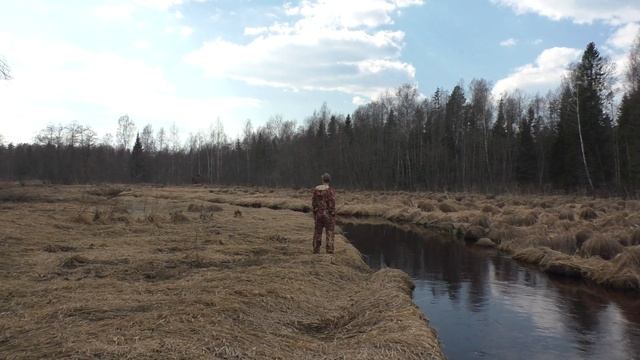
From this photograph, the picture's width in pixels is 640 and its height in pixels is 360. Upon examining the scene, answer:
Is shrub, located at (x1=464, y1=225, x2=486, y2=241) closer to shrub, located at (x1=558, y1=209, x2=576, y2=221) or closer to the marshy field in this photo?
the marshy field

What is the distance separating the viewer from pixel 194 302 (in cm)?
876

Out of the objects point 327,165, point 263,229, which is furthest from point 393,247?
point 327,165

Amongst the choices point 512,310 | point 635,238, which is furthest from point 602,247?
point 512,310

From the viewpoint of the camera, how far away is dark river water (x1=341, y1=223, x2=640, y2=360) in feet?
33.9

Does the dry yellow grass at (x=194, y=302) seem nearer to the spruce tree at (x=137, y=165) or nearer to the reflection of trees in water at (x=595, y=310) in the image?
the reflection of trees in water at (x=595, y=310)

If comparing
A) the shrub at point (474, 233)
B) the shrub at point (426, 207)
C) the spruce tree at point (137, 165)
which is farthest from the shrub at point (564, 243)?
the spruce tree at point (137, 165)

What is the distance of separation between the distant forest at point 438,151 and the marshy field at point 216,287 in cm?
2748

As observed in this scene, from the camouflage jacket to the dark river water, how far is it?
353cm

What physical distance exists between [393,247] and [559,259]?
25.5ft

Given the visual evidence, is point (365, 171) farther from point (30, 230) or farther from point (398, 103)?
point (30, 230)

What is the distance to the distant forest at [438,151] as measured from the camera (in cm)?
5491

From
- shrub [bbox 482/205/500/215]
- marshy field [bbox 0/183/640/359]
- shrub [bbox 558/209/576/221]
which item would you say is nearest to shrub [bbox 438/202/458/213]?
shrub [bbox 482/205/500/215]

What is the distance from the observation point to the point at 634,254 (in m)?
16.1

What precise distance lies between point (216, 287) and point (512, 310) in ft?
25.8
